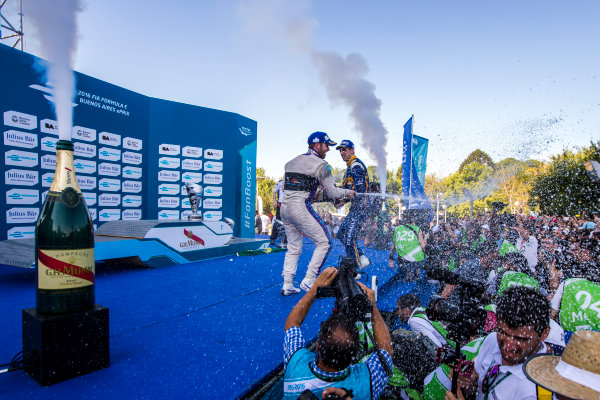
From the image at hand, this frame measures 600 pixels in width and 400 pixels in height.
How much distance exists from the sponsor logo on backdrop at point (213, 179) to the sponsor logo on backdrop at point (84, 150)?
310 centimetres

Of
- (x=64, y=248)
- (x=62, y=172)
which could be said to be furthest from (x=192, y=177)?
(x=64, y=248)

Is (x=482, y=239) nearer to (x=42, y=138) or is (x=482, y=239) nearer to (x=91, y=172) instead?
(x=91, y=172)

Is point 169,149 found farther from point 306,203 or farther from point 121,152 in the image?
point 306,203

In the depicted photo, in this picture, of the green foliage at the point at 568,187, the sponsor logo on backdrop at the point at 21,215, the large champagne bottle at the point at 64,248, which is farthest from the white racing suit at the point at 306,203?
the green foliage at the point at 568,187

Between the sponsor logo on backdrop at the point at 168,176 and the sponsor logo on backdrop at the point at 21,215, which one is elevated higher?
the sponsor logo on backdrop at the point at 168,176

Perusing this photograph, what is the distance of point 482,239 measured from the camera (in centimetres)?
861

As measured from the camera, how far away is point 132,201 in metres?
8.38

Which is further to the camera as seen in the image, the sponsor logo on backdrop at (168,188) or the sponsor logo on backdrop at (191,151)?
the sponsor logo on backdrop at (191,151)

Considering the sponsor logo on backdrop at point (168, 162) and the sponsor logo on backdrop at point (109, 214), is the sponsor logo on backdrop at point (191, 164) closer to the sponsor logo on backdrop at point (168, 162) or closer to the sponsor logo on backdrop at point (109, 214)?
the sponsor logo on backdrop at point (168, 162)

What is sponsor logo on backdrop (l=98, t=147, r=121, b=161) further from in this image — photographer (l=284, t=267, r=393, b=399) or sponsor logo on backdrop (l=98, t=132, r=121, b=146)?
photographer (l=284, t=267, r=393, b=399)

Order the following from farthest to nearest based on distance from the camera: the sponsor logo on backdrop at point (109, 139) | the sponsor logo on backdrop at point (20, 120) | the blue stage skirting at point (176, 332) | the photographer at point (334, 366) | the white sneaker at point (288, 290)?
the sponsor logo on backdrop at point (109, 139)
the sponsor logo on backdrop at point (20, 120)
the white sneaker at point (288, 290)
the blue stage skirting at point (176, 332)
the photographer at point (334, 366)

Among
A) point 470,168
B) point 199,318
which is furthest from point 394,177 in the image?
point 199,318

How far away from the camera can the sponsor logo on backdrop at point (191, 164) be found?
31.0ft

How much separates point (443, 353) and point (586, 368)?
0.80 metres
